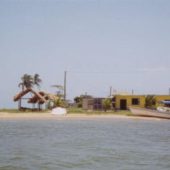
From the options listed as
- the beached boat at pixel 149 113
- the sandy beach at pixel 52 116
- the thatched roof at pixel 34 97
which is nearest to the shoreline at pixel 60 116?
the sandy beach at pixel 52 116

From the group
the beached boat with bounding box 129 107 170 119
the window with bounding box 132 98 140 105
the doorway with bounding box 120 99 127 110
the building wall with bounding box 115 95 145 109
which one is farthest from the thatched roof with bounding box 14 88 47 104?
the window with bounding box 132 98 140 105

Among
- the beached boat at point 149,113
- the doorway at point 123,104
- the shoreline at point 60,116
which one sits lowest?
the shoreline at point 60,116

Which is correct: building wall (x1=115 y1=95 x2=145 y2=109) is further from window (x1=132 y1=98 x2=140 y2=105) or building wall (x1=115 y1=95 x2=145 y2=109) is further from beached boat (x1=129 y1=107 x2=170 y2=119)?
beached boat (x1=129 y1=107 x2=170 y2=119)

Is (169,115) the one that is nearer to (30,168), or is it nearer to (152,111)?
(152,111)

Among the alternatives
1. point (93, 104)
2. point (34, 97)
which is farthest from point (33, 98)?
point (93, 104)

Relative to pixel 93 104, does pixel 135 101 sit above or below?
above

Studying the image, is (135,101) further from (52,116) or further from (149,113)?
(52,116)

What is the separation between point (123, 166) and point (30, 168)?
10.7 feet

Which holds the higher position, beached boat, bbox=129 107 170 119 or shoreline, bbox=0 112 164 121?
beached boat, bbox=129 107 170 119

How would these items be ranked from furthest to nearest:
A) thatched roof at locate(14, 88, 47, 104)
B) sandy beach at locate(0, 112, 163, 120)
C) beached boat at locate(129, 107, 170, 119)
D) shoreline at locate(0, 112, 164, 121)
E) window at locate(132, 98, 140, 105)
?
window at locate(132, 98, 140, 105), thatched roof at locate(14, 88, 47, 104), beached boat at locate(129, 107, 170, 119), sandy beach at locate(0, 112, 163, 120), shoreline at locate(0, 112, 164, 121)

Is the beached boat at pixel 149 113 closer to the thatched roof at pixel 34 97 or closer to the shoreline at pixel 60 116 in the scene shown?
the shoreline at pixel 60 116

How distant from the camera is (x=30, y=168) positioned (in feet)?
50.9

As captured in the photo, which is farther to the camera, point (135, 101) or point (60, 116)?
point (135, 101)

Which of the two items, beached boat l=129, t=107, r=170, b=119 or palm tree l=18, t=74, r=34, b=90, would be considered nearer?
beached boat l=129, t=107, r=170, b=119
